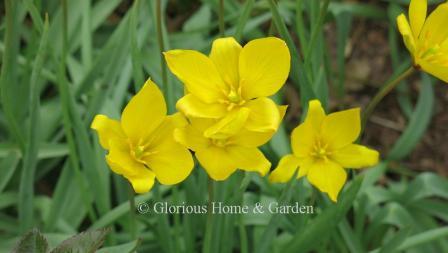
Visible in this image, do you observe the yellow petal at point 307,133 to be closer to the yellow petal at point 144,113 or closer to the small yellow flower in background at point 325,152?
the small yellow flower in background at point 325,152

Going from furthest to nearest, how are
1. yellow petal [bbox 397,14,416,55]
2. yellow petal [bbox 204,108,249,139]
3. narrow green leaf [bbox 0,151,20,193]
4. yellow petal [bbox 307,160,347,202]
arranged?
narrow green leaf [bbox 0,151,20,193] → yellow petal [bbox 307,160,347,202] → yellow petal [bbox 397,14,416,55] → yellow petal [bbox 204,108,249,139]

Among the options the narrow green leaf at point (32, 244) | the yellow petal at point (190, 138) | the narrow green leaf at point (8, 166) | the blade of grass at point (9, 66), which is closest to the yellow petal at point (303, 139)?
the yellow petal at point (190, 138)

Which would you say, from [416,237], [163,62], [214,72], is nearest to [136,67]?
[163,62]

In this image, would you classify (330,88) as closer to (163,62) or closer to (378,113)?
(378,113)

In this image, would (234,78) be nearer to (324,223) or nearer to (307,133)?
(307,133)

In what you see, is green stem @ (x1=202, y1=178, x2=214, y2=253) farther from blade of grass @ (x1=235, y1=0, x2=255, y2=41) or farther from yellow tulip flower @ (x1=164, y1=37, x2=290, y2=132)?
blade of grass @ (x1=235, y1=0, x2=255, y2=41)

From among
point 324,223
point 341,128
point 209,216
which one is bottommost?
point 324,223

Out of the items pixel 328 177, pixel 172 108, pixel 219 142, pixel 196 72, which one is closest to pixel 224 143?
pixel 219 142

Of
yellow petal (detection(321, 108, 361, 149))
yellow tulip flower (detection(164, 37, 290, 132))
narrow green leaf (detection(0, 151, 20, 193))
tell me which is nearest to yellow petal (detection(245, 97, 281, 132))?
yellow tulip flower (detection(164, 37, 290, 132))
